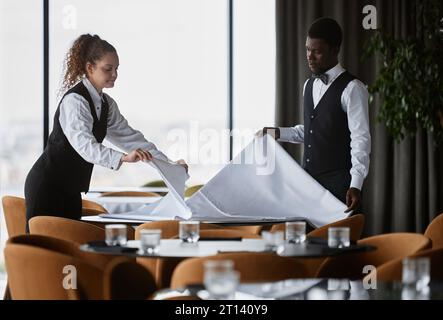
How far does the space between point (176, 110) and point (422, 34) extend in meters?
2.02

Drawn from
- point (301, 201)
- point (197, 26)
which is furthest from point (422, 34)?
point (301, 201)

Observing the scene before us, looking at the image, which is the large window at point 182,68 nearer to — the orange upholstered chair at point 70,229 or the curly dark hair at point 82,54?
the curly dark hair at point 82,54

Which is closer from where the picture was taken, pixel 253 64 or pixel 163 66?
pixel 163 66

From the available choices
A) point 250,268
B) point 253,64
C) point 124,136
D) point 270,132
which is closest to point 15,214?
point 124,136

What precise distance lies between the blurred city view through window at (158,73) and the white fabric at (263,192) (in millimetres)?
2783

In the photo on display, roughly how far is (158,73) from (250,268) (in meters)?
4.68

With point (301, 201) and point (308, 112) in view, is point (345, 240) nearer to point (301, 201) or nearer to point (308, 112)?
point (301, 201)

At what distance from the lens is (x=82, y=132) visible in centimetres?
399

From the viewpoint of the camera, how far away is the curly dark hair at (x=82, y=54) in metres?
4.19

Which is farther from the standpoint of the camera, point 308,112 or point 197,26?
point 197,26

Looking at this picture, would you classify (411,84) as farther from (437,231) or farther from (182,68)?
(182,68)

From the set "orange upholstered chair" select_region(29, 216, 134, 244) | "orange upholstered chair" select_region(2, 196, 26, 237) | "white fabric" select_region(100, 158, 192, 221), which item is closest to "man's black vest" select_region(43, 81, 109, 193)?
"white fabric" select_region(100, 158, 192, 221)

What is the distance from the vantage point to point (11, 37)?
7.23 metres
